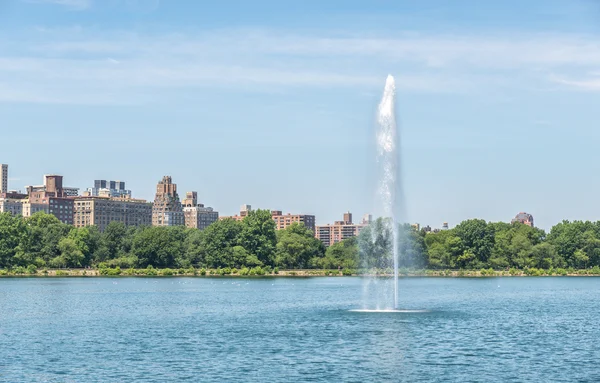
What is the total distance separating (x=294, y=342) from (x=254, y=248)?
121m

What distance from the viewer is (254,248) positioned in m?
175

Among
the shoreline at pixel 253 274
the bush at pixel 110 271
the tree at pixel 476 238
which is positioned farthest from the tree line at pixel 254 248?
the bush at pixel 110 271

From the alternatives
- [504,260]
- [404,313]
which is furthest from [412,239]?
[404,313]

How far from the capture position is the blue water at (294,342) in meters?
43.7

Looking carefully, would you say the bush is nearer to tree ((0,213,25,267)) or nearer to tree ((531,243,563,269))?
tree ((0,213,25,267))

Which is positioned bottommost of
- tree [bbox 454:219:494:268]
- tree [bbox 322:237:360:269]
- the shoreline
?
the shoreline

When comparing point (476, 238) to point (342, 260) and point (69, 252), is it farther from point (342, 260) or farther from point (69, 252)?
point (69, 252)

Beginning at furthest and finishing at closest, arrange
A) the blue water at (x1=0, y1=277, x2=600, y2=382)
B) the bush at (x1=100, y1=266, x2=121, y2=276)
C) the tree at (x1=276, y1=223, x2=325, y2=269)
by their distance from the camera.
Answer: the tree at (x1=276, y1=223, x2=325, y2=269) < the bush at (x1=100, y1=266, x2=121, y2=276) < the blue water at (x1=0, y1=277, x2=600, y2=382)

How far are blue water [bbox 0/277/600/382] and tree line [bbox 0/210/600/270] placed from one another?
268 feet

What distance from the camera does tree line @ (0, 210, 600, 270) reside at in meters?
173

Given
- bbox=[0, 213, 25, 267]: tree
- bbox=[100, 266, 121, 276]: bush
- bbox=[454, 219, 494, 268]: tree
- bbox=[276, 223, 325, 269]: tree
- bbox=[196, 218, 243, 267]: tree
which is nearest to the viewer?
bbox=[0, 213, 25, 267]: tree

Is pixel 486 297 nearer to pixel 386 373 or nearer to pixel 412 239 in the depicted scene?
pixel 386 373

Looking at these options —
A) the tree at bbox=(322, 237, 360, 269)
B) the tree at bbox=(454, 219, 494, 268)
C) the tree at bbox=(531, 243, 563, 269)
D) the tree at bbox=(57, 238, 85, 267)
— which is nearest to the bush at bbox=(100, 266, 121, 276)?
the tree at bbox=(57, 238, 85, 267)

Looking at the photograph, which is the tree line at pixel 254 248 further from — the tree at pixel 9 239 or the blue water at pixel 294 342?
the blue water at pixel 294 342
